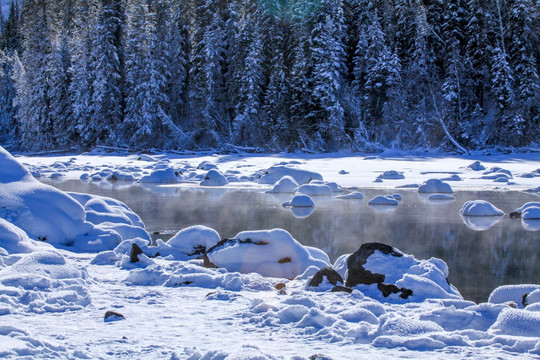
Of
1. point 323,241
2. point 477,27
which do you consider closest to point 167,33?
point 477,27

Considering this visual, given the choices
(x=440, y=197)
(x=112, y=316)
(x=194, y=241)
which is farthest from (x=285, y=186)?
(x=112, y=316)

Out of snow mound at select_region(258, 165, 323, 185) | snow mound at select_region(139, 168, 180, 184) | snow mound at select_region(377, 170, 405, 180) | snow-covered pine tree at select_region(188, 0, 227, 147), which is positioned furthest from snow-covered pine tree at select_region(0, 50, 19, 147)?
snow mound at select_region(377, 170, 405, 180)

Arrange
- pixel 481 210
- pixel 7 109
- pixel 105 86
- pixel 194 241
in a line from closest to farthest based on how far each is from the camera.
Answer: pixel 194 241 < pixel 481 210 < pixel 105 86 < pixel 7 109

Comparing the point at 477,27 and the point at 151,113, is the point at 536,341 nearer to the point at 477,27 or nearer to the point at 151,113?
the point at 477,27

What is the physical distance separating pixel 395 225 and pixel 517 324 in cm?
661

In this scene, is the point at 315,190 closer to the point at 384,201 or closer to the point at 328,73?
the point at 384,201

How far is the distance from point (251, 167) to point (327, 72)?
1007 centimetres

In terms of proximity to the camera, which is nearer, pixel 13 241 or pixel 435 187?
pixel 13 241

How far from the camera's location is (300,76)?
34.0m

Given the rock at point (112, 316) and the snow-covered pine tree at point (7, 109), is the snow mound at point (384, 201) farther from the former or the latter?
the snow-covered pine tree at point (7, 109)

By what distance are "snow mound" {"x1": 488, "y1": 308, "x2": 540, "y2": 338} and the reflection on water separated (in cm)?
160

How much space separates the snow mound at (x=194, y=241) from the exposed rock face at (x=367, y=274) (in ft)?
7.38

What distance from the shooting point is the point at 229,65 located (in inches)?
1501

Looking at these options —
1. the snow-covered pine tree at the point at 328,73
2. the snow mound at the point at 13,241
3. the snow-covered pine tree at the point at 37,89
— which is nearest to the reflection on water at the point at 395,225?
the snow mound at the point at 13,241
